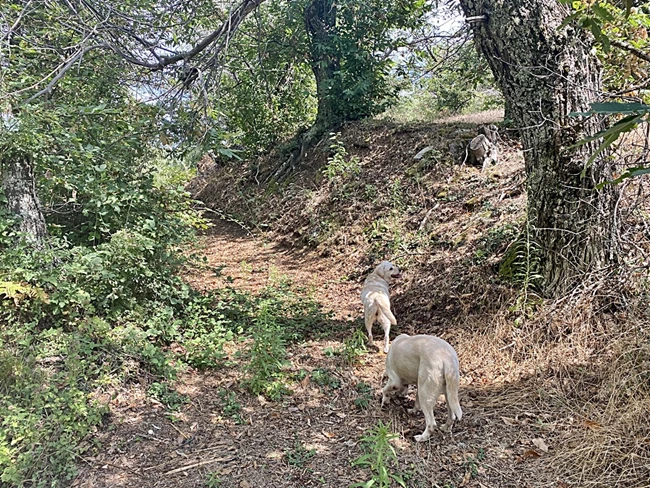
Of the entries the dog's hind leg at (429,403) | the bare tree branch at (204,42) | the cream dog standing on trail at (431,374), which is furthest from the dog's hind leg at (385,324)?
the bare tree branch at (204,42)

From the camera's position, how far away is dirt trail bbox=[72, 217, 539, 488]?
262 centimetres

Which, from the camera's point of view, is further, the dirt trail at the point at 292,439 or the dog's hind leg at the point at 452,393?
the dog's hind leg at the point at 452,393

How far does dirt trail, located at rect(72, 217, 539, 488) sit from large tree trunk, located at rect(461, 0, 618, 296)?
1417 mm

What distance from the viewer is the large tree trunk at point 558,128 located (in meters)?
3.58

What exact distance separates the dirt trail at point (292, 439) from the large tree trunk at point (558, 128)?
142 cm

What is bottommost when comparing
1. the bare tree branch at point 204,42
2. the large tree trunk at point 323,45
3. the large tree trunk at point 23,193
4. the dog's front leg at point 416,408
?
the dog's front leg at point 416,408

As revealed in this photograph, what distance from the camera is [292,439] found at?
119 inches

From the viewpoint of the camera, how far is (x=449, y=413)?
115 inches

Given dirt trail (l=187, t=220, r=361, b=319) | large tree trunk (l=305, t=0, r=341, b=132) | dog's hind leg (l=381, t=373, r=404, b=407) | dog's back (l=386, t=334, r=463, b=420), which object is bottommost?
dog's hind leg (l=381, t=373, r=404, b=407)

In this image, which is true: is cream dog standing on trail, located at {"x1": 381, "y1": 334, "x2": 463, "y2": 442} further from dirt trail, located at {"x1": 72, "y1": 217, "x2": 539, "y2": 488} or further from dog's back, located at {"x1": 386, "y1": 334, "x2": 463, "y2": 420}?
dirt trail, located at {"x1": 72, "y1": 217, "x2": 539, "y2": 488}

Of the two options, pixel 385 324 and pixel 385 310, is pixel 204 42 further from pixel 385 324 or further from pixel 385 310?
pixel 385 324

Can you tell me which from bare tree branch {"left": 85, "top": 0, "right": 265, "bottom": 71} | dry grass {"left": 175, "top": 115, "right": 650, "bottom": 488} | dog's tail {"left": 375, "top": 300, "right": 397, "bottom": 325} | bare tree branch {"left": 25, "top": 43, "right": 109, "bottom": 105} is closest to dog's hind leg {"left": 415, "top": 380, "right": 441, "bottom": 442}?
dry grass {"left": 175, "top": 115, "right": 650, "bottom": 488}

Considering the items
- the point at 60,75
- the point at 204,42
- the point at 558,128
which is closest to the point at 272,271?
the point at 204,42

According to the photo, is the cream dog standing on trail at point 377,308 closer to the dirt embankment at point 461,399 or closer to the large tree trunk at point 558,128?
the dirt embankment at point 461,399
